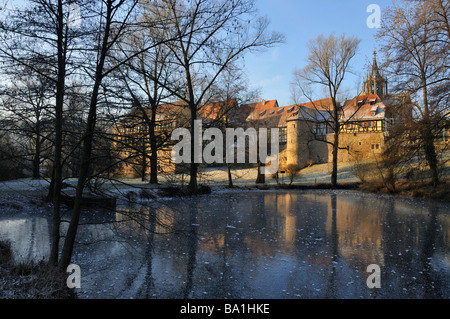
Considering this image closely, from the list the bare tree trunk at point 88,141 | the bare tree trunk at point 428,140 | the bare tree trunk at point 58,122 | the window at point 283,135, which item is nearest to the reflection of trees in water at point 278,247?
the bare tree trunk at point 88,141

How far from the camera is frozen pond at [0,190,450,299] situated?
15.3ft

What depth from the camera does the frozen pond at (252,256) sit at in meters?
4.66

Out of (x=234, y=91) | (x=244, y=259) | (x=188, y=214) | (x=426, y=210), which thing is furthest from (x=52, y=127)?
(x=234, y=91)

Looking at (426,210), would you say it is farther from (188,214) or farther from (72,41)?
(72,41)

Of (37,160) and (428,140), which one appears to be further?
(428,140)

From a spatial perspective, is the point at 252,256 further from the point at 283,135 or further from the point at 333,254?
the point at 283,135

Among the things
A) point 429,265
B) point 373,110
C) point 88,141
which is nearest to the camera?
point 88,141

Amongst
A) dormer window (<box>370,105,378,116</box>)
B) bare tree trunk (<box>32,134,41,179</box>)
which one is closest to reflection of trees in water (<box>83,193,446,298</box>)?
bare tree trunk (<box>32,134,41,179</box>)

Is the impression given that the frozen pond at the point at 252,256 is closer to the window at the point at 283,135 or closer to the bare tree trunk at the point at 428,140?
the bare tree trunk at the point at 428,140

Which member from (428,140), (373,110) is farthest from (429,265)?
(373,110)

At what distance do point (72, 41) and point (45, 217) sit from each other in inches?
340

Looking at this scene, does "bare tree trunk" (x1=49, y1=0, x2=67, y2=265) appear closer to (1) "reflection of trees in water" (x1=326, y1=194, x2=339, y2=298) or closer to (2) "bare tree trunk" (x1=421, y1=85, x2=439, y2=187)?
(1) "reflection of trees in water" (x1=326, y1=194, x2=339, y2=298)

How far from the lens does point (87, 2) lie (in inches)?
170

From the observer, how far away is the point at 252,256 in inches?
255
